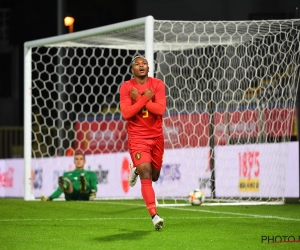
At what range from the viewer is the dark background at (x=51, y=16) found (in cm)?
2109

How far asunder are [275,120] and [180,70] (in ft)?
6.13

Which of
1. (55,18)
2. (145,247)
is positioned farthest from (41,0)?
(145,247)

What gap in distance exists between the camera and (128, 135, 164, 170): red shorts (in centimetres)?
789

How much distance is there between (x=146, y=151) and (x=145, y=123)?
0.93 ft

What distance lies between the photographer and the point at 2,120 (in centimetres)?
2688

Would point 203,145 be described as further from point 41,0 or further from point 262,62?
point 41,0

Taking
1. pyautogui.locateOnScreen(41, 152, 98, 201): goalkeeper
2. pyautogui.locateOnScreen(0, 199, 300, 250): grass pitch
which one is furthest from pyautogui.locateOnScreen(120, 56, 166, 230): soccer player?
pyautogui.locateOnScreen(41, 152, 98, 201): goalkeeper

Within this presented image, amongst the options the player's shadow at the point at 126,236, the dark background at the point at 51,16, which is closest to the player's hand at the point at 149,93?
the player's shadow at the point at 126,236

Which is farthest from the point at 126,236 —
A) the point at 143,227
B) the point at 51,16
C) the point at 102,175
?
the point at 51,16

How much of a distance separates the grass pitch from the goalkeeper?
2098mm

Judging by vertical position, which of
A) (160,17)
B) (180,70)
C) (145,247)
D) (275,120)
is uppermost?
(160,17)

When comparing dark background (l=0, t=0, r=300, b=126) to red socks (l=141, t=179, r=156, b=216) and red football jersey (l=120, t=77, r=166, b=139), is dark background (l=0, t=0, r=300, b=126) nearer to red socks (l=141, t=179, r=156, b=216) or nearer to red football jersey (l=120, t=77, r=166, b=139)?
red football jersey (l=120, t=77, r=166, b=139)

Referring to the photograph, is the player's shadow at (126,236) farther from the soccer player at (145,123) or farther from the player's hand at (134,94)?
the player's hand at (134,94)

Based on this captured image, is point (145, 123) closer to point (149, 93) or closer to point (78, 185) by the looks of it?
point (149, 93)
